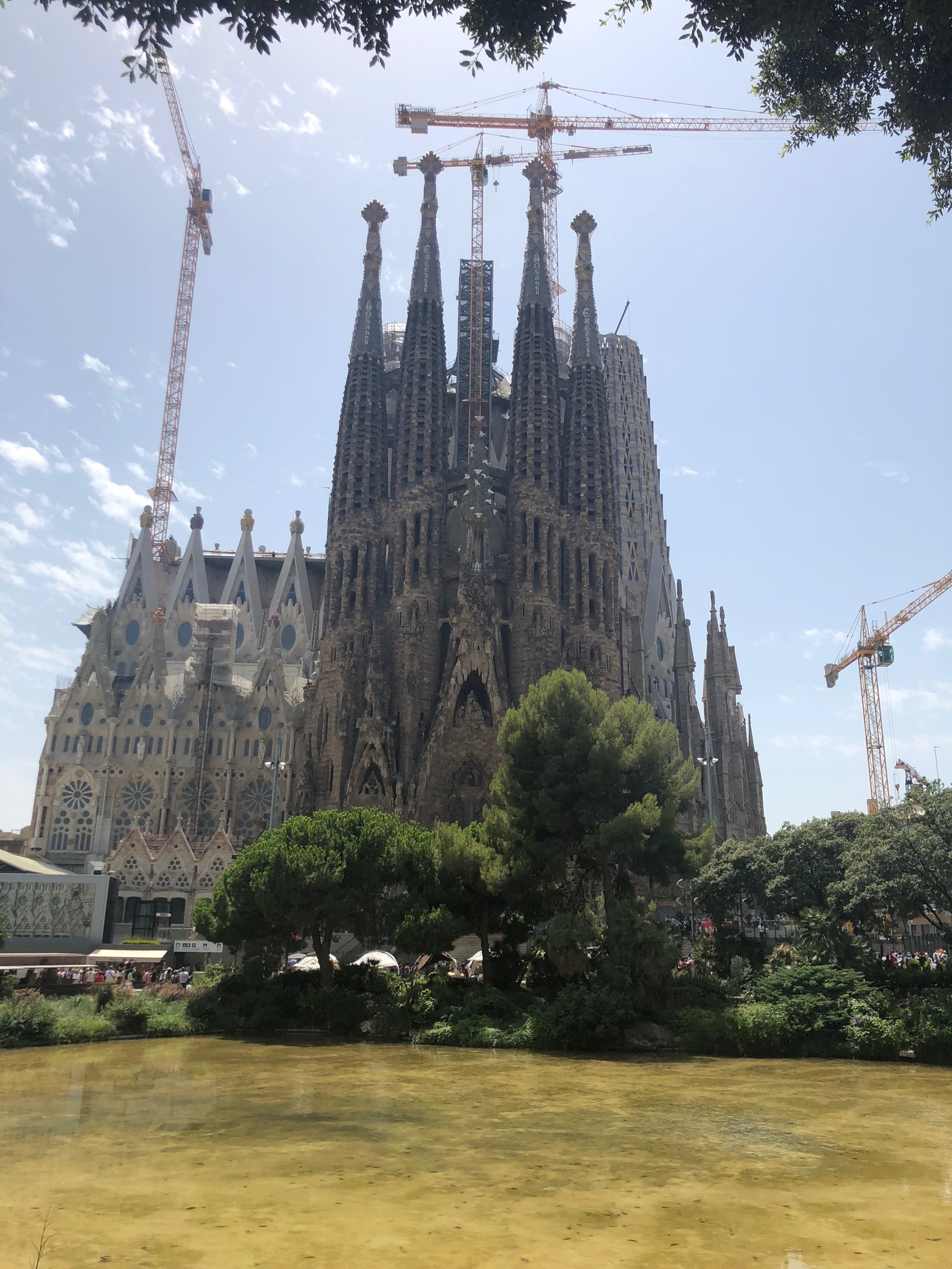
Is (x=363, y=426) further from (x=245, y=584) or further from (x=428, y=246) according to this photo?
(x=245, y=584)

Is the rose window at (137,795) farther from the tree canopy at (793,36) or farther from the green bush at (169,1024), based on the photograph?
the tree canopy at (793,36)

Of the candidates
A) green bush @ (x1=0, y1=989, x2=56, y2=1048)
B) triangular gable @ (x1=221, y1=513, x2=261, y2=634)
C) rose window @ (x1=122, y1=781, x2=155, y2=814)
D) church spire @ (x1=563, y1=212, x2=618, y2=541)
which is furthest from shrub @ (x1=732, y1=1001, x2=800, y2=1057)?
triangular gable @ (x1=221, y1=513, x2=261, y2=634)

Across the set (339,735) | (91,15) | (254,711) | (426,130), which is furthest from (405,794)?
(426,130)

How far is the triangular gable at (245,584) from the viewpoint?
8312 centimetres

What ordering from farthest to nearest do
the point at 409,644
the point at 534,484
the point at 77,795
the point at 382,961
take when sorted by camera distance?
the point at 77,795
the point at 534,484
the point at 409,644
the point at 382,961

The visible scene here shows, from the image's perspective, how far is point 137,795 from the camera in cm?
6538

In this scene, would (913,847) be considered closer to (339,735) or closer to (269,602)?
(339,735)

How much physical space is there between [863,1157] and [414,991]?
52.8ft

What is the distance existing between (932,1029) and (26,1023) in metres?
20.6

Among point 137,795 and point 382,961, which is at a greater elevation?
point 137,795

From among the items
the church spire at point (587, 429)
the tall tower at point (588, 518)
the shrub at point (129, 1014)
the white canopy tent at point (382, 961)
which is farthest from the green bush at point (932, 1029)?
the church spire at point (587, 429)

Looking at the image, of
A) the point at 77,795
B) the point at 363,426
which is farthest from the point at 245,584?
the point at 363,426

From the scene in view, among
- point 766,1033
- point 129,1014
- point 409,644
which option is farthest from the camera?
point 409,644

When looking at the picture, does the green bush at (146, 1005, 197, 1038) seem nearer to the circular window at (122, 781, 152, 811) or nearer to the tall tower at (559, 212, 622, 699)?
the tall tower at (559, 212, 622, 699)
